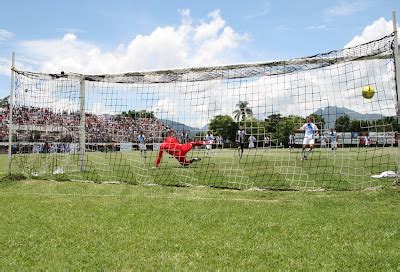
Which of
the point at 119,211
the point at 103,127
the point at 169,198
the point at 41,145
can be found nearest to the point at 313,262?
the point at 119,211

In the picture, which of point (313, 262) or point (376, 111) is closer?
point (313, 262)

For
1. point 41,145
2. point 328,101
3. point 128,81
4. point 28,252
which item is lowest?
point 28,252

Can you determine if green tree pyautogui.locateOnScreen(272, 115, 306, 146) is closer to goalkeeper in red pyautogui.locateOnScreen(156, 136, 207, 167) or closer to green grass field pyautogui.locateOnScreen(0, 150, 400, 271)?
goalkeeper in red pyautogui.locateOnScreen(156, 136, 207, 167)

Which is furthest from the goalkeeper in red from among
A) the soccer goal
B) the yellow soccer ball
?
the yellow soccer ball

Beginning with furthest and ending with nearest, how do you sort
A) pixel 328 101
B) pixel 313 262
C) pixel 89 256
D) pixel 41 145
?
pixel 41 145, pixel 328 101, pixel 89 256, pixel 313 262

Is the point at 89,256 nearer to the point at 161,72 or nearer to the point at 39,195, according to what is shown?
the point at 39,195

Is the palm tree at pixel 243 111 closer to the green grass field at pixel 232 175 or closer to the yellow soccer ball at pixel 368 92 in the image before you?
the green grass field at pixel 232 175

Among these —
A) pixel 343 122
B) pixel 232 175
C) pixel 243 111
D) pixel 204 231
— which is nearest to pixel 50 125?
pixel 232 175

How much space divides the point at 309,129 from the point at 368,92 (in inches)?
A: 285

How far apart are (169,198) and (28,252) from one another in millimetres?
4123

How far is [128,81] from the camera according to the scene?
12992mm

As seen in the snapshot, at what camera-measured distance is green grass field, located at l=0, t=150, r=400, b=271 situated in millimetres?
4570

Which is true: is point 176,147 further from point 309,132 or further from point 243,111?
point 309,132

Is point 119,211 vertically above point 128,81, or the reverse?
point 128,81
